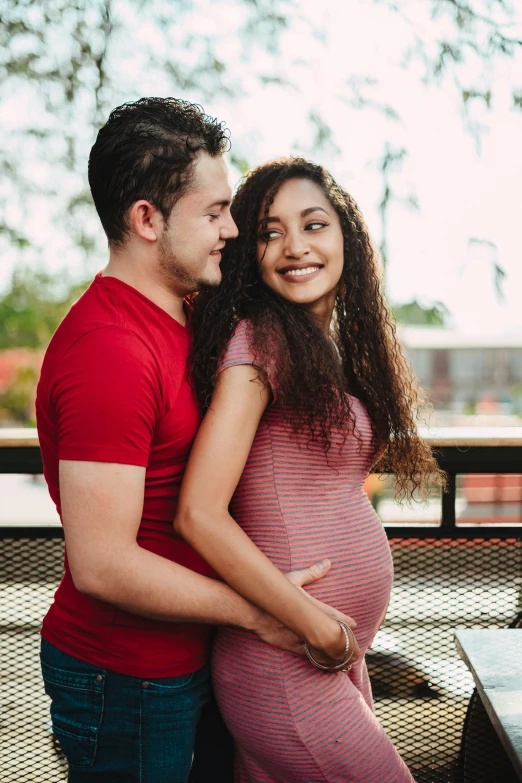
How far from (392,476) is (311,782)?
767 mm

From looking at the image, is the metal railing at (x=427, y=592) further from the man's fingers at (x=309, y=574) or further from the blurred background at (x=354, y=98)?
the blurred background at (x=354, y=98)

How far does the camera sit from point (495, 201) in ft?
14.6

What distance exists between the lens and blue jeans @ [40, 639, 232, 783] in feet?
4.17

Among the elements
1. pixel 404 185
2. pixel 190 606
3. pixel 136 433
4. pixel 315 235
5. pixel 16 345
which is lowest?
pixel 16 345

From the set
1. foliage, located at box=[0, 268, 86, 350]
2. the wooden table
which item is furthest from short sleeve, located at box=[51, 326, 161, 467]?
foliage, located at box=[0, 268, 86, 350]

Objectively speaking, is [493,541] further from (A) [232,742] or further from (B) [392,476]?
(A) [232,742]

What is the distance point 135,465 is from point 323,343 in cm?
52

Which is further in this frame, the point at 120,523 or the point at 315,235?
the point at 315,235

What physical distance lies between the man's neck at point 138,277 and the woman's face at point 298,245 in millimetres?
274

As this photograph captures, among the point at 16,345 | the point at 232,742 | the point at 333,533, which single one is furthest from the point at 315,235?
the point at 16,345

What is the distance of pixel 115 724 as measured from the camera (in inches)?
50.3

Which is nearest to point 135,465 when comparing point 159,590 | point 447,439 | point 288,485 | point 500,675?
point 159,590

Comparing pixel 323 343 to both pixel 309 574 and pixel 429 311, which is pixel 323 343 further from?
pixel 429 311

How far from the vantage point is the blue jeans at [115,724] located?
1272mm
